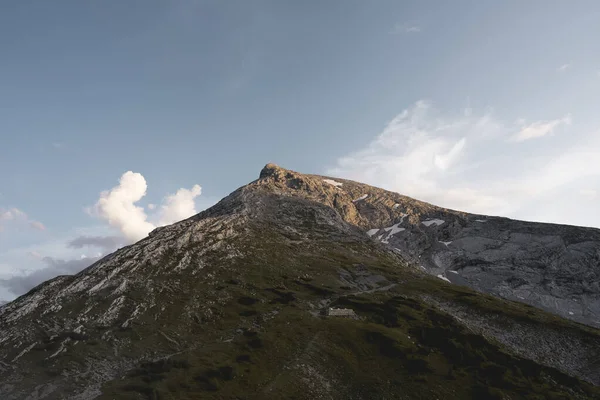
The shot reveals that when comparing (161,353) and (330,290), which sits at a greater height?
(330,290)

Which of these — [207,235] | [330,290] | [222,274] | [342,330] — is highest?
[207,235]

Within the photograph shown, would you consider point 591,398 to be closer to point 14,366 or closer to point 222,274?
point 222,274

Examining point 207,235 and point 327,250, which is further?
point 327,250

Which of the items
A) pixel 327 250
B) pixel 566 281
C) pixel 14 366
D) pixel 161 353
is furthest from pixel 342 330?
pixel 566 281

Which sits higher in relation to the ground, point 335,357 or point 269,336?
point 269,336

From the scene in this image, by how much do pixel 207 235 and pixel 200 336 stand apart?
68.3 metres

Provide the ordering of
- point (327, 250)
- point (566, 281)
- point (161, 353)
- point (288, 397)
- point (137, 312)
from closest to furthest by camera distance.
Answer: point (288, 397) < point (161, 353) < point (137, 312) < point (327, 250) < point (566, 281)

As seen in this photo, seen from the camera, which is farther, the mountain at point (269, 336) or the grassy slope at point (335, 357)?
the mountain at point (269, 336)

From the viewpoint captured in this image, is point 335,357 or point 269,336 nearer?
point 335,357

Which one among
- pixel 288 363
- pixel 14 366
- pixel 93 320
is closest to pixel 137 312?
pixel 93 320

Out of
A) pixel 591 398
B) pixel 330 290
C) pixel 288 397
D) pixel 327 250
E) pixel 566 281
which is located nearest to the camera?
pixel 288 397

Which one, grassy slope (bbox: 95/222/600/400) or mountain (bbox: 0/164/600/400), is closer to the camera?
grassy slope (bbox: 95/222/600/400)

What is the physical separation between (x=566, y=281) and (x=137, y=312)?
197294mm

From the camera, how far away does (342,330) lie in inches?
3369
